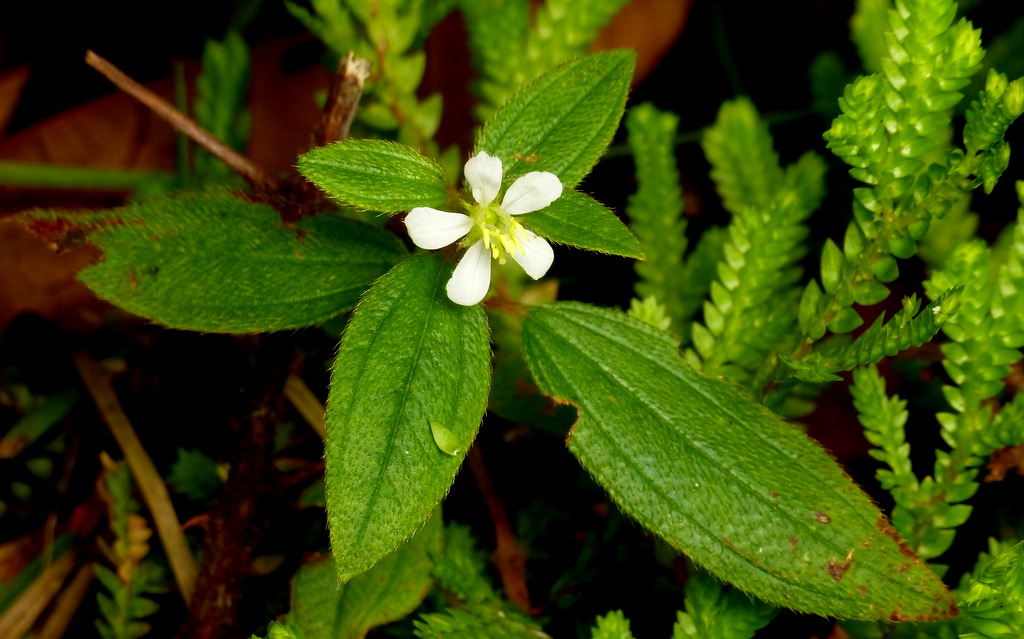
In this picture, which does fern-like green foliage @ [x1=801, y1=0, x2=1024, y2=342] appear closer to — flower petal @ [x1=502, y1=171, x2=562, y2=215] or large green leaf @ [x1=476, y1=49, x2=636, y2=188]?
large green leaf @ [x1=476, y1=49, x2=636, y2=188]

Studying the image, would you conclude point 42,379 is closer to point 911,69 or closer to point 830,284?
point 830,284

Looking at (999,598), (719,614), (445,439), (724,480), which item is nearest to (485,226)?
(445,439)

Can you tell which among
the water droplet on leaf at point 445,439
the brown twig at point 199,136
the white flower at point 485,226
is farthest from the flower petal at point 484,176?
the brown twig at point 199,136

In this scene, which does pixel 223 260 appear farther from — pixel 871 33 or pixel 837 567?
pixel 871 33

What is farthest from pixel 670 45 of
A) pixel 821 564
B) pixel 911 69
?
pixel 821 564

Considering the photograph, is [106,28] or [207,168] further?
[106,28]

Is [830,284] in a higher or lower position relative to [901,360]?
higher

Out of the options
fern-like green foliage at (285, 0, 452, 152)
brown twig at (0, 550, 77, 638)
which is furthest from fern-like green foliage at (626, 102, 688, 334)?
brown twig at (0, 550, 77, 638)
